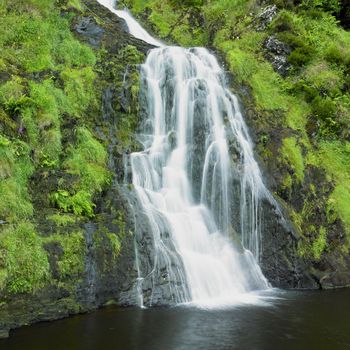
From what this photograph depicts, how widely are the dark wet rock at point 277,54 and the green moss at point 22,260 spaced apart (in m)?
15.2

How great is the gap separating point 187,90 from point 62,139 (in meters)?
5.96

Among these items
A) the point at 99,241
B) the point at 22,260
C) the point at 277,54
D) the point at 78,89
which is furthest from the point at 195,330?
the point at 277,54

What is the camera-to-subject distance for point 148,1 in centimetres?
2977


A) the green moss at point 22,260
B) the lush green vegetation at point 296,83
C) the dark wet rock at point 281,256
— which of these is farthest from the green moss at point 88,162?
the lush green vegetation at point 296,83

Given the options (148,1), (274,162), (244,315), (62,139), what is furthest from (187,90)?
(148,1)

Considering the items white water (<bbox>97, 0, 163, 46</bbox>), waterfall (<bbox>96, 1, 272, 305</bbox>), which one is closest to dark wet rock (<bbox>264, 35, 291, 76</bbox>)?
waterfall (<bbox>96, 1, 272, 305</bbox>)

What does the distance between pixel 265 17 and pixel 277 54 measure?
3.40 meters

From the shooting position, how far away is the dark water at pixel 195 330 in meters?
9.65

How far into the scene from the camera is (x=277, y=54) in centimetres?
2273

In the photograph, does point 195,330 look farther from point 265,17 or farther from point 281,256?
point 265,17

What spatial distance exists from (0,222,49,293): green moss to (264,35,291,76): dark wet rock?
15178mm

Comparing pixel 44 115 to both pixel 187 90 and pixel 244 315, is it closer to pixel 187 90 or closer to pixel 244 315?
pixel 187 90

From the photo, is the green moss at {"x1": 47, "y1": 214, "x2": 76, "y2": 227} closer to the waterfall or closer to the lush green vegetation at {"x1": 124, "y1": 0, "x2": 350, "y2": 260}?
the waterfall

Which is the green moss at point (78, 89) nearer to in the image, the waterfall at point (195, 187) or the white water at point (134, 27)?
the waterfall at point (195, 187)
